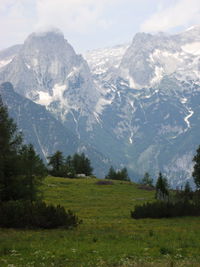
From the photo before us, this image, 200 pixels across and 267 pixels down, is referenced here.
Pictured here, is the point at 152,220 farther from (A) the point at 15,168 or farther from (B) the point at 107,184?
(B) the point at 107,184

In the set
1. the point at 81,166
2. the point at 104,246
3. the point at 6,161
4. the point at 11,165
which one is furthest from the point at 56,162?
the point at 104,246

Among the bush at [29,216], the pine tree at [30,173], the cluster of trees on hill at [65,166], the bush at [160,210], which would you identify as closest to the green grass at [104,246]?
the bush at [29,216]

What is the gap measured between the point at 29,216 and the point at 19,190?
33.2 ft

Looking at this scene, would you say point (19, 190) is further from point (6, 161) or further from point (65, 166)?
point (65, 166)

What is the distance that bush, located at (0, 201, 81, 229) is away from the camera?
1309 inches

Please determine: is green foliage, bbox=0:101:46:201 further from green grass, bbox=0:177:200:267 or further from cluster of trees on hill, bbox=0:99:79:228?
green grass, bbox=0:177:200:267

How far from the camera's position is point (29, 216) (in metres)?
33.6

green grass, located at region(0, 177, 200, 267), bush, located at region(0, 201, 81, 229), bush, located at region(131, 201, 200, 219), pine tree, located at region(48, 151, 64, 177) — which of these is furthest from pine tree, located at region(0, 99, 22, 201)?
Result: pine tree, located at region(48, 151, 64, 177)

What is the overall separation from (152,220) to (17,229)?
54.3 ft

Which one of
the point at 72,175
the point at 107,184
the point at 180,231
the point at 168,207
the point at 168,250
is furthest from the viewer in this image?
the point at 72,175

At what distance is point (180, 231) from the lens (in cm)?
3388

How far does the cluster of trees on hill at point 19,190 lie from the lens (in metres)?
33.5

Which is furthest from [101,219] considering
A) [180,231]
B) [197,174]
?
[197,174]

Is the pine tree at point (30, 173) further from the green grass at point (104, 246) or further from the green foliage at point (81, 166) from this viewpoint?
the green foliage at point (81, 166)
